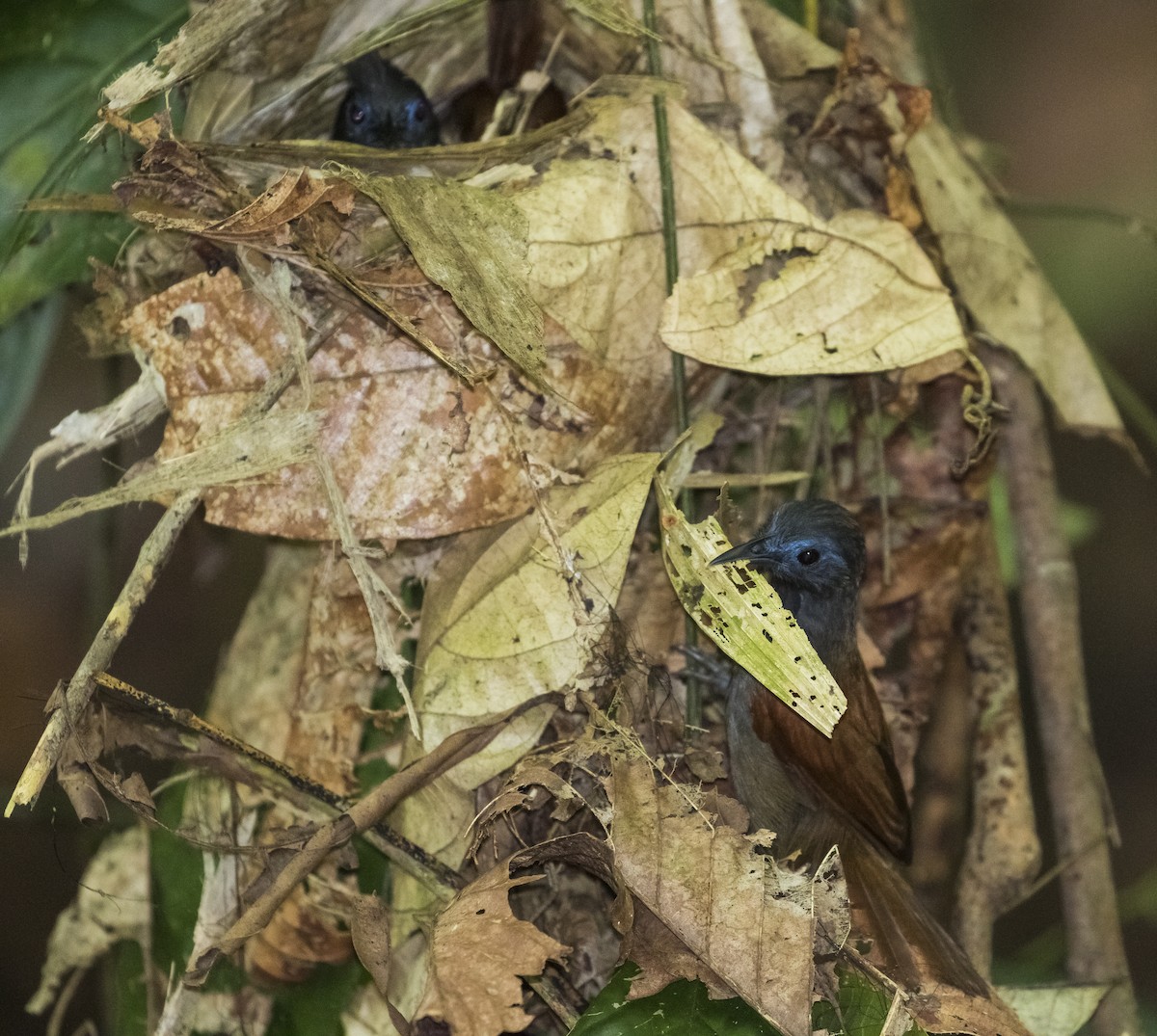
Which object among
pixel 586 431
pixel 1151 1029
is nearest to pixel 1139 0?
pixel 586 431

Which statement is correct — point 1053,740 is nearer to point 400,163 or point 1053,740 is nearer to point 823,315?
point 823,315

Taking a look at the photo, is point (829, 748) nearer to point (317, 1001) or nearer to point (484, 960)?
point (484, 960)

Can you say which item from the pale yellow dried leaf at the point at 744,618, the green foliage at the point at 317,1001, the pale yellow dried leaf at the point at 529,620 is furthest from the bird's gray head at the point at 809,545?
the green foliage at the point at 317,1001

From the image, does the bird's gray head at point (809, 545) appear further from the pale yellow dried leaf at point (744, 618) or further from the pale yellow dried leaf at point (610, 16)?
the pale yellow dried leaf at point (610, 16)

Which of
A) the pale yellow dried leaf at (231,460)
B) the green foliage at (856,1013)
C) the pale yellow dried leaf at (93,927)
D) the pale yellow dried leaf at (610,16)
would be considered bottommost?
the pale yellow dried leaf at (93,927)

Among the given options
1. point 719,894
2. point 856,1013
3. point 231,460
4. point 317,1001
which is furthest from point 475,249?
point 317,1001

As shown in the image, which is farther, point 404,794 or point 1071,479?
point 1071,479
